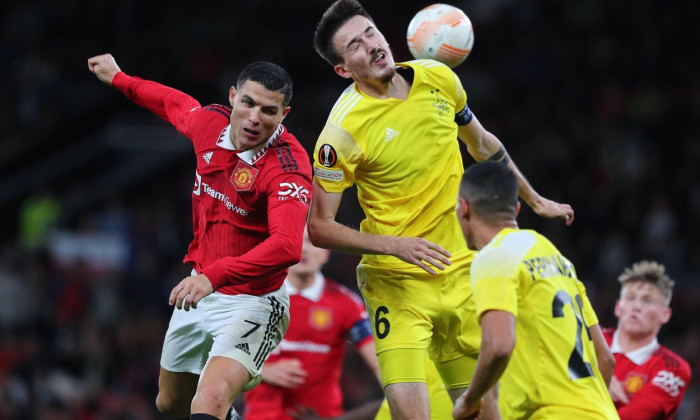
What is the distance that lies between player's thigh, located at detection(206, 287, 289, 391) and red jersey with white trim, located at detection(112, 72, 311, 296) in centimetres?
7

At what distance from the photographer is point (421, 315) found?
5676 mm

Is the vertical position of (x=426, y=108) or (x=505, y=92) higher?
(x=505, y=92)

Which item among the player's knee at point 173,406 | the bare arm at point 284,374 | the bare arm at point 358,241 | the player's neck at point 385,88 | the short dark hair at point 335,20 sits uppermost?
the short dark hair at point 335,20

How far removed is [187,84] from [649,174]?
299 inches

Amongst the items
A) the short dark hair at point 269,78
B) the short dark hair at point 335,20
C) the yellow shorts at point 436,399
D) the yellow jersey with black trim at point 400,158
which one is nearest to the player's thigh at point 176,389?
the yellow jersey with black trim at point 400,158

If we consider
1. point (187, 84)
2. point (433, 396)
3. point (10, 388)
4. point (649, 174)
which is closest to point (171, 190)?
point (187, 84)

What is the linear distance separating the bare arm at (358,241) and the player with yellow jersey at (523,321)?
0.73 metres

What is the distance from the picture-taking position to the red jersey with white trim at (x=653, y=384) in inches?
261

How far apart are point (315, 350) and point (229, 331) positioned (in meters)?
2.39

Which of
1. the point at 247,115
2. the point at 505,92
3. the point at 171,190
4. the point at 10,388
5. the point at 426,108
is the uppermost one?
the point at 505,92

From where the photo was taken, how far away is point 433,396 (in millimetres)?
6789

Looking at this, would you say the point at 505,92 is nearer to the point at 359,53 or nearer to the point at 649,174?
the point at 649,174

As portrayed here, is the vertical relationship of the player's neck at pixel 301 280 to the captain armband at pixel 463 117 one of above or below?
below

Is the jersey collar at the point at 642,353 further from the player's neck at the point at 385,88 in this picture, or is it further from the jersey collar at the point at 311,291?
the player's neck at the point at 385,88
